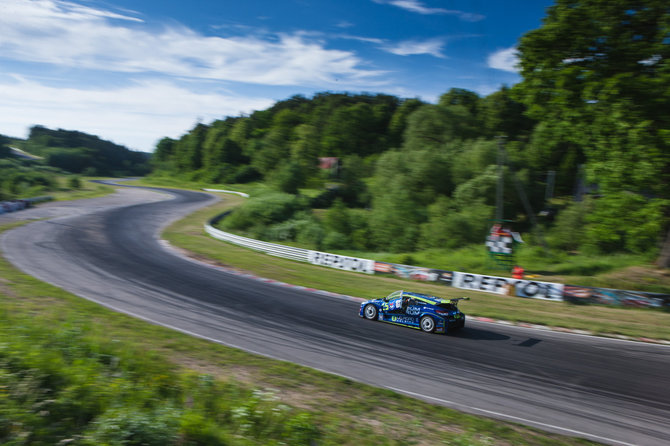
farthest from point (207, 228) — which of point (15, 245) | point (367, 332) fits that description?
point (367, 332)

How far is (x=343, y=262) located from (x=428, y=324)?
11341 mm

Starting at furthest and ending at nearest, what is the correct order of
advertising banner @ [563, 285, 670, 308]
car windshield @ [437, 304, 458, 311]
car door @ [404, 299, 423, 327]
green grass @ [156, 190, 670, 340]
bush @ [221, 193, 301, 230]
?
1. bush @ [221, 193, 301, 230]
2. advertising banner @ [563, 285, 670, 308]
3. green grass @ [156, 190, 670, 340]
4. car door @ [404, 299, 423, 327]
5. car windshield @ [437, 304, 458, 311]

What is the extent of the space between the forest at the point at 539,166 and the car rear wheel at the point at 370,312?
562 inches

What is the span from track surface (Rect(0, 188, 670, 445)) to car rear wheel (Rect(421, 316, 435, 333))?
270 millimetres

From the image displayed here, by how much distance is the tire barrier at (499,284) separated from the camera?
683 inches

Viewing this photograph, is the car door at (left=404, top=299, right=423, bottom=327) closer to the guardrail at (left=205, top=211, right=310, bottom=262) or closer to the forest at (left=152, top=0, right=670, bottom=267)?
the guardrail at (left=205, top=211, right=310, bottom=262)

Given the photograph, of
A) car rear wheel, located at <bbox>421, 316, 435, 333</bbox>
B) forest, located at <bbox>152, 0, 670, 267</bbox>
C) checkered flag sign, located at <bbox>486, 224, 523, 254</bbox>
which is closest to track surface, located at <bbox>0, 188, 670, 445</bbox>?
car rear wheel, located at <bbox>421, 316, 435, 333</bbox>

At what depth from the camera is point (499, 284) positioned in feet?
64.7

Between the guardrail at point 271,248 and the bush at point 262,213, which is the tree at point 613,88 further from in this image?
the bush at point 262,213

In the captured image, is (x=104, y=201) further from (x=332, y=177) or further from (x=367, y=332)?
(x=367, y=332)

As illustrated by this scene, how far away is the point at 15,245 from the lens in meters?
22.9

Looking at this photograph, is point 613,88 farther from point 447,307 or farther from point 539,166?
point 539,166

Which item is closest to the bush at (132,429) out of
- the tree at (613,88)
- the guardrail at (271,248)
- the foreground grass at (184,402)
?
the foreground grass at (184,402)

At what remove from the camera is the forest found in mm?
19250
